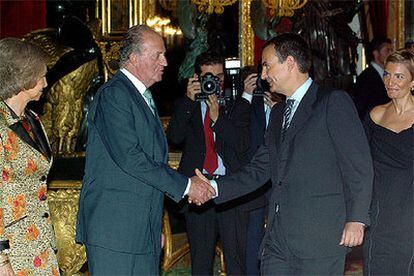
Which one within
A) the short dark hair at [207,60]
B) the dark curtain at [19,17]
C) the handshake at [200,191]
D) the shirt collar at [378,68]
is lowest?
the handshake at [200,191]

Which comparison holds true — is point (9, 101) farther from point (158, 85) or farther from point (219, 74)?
point (158, 85)

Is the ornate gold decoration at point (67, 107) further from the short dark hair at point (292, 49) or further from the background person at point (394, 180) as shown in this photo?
the short dark hair at point (292, 49)

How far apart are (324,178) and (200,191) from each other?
2.28ft

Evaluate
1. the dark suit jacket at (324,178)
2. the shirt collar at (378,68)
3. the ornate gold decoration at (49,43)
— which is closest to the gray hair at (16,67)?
the dark suit jacket at (324,178)

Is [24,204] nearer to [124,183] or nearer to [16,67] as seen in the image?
[124,183]

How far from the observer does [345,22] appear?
10.7 m

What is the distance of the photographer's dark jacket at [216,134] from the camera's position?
6.02 m

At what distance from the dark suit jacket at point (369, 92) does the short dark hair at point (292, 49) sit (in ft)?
14.3

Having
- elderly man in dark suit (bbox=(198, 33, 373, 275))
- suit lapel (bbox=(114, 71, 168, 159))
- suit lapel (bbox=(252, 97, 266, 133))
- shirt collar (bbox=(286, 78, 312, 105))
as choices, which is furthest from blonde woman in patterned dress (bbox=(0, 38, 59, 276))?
suit lapel (bbox=(252, 97, 266, 133))

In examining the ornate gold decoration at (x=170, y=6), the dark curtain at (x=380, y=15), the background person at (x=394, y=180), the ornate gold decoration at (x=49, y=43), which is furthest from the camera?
the dark curtain at (x=380, y=15)

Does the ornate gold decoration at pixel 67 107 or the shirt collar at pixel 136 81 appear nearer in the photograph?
the shirt collar at pixel 136 81

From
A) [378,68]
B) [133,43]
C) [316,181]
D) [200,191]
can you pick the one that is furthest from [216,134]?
[378,68]

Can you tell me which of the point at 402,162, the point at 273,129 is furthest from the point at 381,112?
the point at 273,129

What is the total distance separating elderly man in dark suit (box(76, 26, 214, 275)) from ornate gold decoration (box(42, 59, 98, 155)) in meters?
2.89
